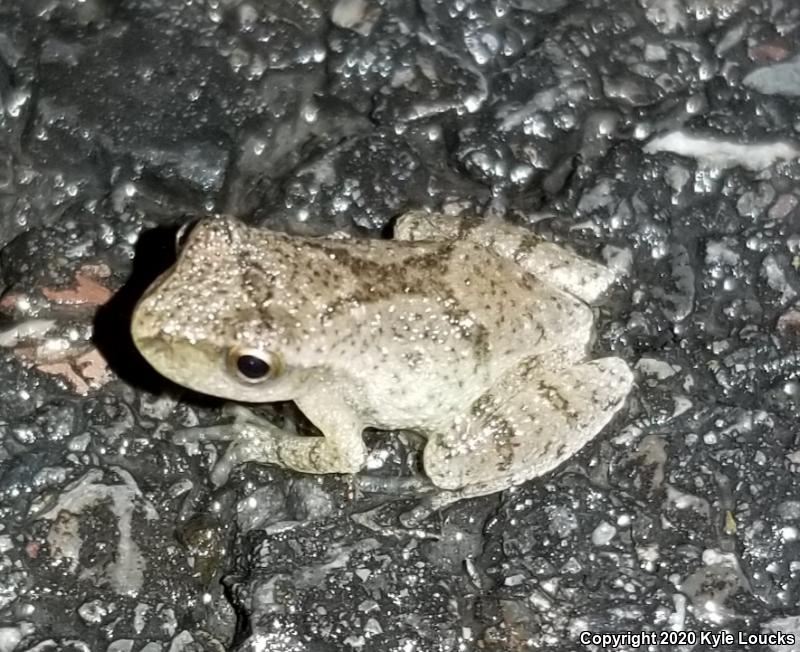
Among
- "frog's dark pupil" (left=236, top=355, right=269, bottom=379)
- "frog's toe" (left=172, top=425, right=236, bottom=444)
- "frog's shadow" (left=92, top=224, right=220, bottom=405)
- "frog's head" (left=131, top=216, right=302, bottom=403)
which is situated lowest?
"frog's toe" (left=172, top=425, right=236, bottom=444)

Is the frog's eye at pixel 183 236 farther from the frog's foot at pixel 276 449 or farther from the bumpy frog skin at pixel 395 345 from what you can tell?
the frog's foot at pixel 276 449

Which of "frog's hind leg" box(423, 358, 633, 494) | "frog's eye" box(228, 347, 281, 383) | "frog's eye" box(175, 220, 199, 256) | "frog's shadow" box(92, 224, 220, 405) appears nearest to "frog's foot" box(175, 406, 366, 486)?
"frog's shadow" box(92, 224, 220, 405)

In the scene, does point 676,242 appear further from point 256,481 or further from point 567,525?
point 256,481

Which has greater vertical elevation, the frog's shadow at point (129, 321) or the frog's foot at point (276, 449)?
the frog's shadow at point (129, 321)

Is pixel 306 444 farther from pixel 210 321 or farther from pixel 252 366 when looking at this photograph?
pixel 210 321

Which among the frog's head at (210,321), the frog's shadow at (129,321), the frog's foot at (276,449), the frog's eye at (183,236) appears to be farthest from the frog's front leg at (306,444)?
the frog's eye at (183,236)

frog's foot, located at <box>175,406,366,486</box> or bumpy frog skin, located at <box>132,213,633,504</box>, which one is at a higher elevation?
bumpy frog skin, located at <box>132,213,633,504</box>

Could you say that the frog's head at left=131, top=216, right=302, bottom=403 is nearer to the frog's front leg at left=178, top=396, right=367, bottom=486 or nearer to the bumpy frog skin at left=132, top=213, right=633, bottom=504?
the bumpy frog skin at left=132, top=213, right=633, bottom=504

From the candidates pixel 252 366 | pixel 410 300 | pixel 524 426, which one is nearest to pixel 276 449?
pixel 252 366
